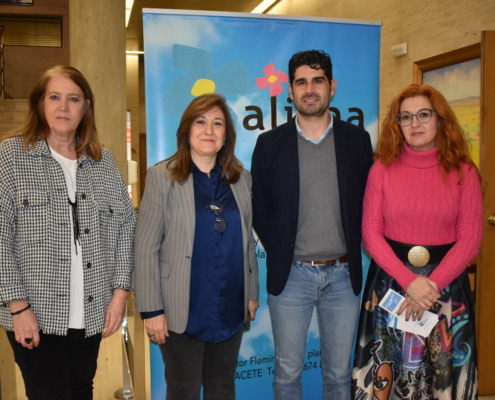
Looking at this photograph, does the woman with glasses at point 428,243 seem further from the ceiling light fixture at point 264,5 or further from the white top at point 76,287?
the ceiling light fixture at point 264,5

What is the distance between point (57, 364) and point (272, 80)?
173cm

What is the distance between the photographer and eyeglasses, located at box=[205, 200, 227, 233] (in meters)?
1.78

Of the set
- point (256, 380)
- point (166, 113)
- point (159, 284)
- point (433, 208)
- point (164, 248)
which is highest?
point (166, 113)

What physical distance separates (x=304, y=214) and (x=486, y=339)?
1884mm

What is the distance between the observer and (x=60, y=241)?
63.5 inches

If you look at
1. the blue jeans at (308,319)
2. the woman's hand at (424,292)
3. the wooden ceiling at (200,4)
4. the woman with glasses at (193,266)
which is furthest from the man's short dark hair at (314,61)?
the wooden ceiling at (200,4)

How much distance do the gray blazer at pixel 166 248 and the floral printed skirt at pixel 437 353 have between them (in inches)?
35.7

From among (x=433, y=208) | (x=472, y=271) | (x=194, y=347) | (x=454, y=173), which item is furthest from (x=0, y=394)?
(x=472, y=271)

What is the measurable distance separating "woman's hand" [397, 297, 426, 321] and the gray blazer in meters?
0.93

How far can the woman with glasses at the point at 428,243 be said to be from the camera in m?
1.94

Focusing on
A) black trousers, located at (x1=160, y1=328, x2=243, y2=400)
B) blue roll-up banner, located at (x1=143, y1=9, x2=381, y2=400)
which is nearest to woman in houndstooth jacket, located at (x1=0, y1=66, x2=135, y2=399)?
black trousers, located at (x1=160, y1=328, x2=243, y2=400)

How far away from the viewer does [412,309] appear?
1946 millimetres

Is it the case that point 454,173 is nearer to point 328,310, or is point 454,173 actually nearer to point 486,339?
point 328,310

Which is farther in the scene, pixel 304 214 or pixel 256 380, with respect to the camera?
pixel 256 380
